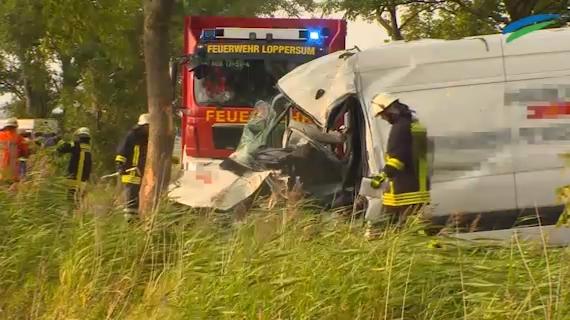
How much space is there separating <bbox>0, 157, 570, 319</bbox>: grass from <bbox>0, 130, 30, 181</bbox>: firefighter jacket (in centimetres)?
309

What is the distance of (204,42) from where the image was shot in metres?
11.9

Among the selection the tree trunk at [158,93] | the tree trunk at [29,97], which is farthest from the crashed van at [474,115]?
the tree trunk at [29,97]

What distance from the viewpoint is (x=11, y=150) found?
34.3ft

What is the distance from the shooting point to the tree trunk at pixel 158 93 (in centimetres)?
791

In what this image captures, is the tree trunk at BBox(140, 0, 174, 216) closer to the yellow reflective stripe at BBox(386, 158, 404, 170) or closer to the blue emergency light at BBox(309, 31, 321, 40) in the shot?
the yellow reflective stripe at BBox(386, 158, 404, 170)

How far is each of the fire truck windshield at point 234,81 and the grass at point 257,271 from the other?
562 cm

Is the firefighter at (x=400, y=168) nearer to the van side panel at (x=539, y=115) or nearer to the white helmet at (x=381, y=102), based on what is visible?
the white helmet at (x=381, y=102)

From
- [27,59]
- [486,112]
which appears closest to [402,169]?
[486,112]

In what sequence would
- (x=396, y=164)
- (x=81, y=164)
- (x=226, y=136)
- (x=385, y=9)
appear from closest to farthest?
(x=396, y=164) → (x=81, y=164) → (x=226, y=136) → (x=385, y=9)

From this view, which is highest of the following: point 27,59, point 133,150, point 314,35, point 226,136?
point 27,59

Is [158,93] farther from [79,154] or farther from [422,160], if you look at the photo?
[79,154]

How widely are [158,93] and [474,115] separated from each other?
3.13 metres

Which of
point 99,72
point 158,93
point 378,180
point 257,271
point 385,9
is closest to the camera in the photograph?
point 257,271

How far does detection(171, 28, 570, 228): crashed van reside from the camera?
22.0 feet
